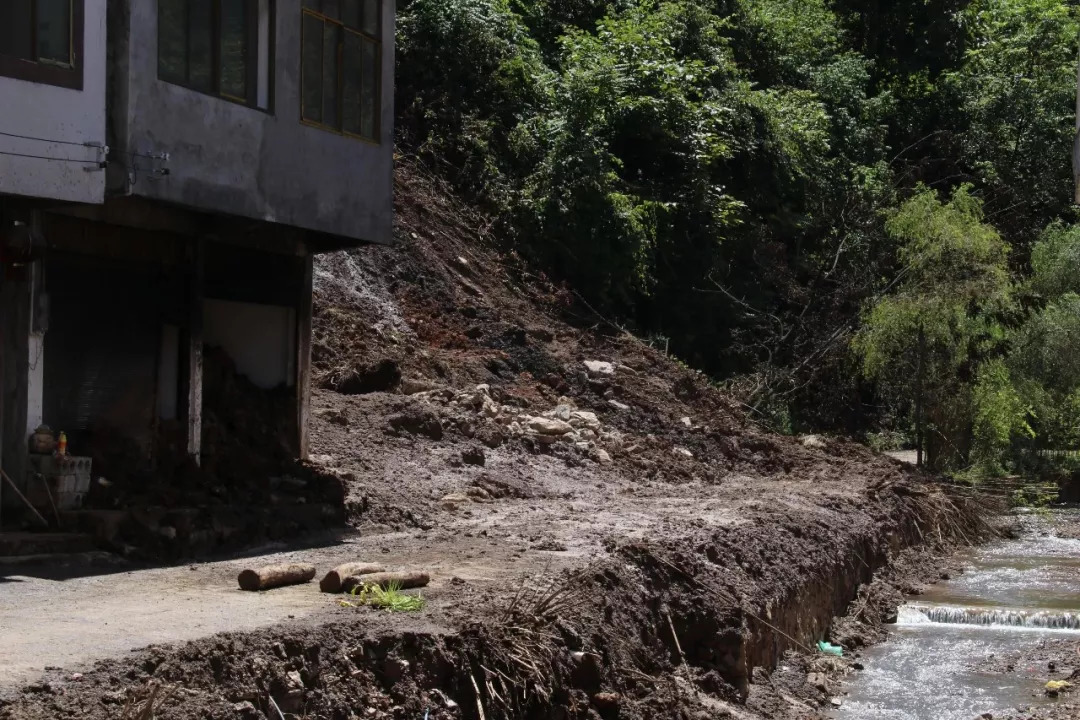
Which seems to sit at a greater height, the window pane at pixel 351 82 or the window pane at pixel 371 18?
the window pane at pixel 371 18

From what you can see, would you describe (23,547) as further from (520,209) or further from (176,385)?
(520,209)

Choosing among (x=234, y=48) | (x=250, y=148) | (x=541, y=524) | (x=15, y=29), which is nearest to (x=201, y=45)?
(x=234, y=48)

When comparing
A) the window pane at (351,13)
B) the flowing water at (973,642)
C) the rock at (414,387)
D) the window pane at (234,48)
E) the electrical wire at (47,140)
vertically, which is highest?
the window pane at (351,13)

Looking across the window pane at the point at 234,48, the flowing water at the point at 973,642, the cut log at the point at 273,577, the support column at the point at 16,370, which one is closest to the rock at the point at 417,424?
the window pane at the point at 234,48

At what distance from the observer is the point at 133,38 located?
1272 cm

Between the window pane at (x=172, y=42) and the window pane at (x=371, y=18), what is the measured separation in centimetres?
343

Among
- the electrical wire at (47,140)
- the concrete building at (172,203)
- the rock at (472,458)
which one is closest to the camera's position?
the electrical wire at (47,140)

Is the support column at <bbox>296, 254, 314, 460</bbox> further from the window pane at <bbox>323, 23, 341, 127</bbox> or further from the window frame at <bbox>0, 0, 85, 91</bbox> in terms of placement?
the window frame at <bbox>0, 0, 85, 91</bbox>

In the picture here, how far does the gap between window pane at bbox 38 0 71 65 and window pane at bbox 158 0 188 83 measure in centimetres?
110

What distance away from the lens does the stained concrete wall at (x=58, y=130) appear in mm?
11781

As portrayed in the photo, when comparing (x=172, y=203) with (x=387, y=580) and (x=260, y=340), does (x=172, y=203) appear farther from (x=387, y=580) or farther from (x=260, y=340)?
(x=387, y=580)

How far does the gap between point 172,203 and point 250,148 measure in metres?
1.35

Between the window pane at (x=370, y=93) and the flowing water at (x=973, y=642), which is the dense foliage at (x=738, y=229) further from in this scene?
the window pane at (x=370, y=93)

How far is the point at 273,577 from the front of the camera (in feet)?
34.8
